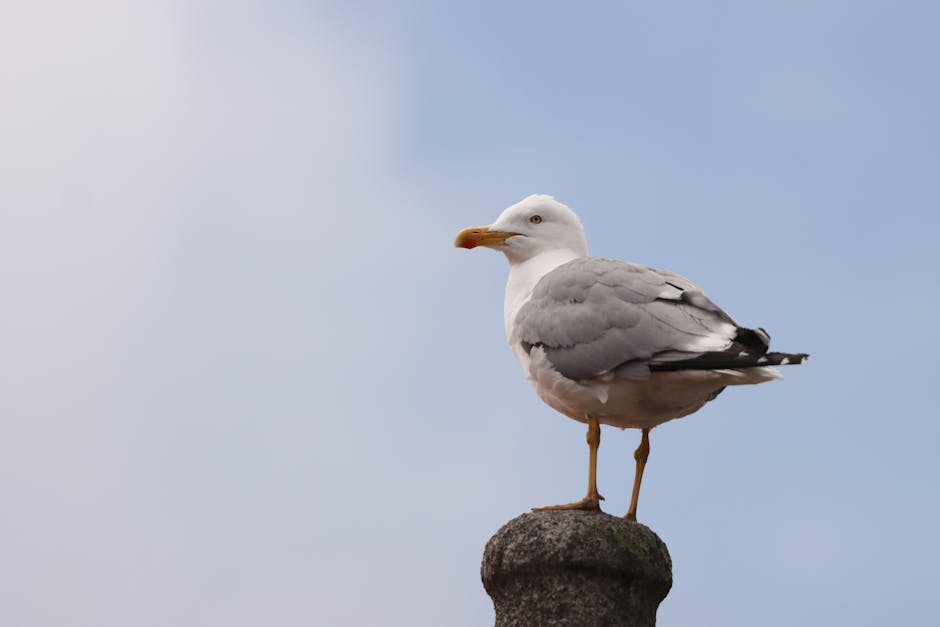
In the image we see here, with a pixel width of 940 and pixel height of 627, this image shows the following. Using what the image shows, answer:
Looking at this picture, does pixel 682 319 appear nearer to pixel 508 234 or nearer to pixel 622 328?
pixel 622 328

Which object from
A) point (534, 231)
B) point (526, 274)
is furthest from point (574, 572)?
point (534, 231)

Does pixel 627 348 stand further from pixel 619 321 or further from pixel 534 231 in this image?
pixel 534 231

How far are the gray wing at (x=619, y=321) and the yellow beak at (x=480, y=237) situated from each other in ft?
3.15

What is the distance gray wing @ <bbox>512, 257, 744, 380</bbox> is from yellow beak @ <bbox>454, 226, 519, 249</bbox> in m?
0.96

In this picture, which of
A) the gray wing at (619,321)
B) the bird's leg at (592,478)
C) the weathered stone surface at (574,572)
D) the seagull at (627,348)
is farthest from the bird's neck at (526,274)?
the weathered stone surface at (574,572)

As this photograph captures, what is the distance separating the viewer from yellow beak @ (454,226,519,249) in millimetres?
8859

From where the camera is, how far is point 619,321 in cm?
726

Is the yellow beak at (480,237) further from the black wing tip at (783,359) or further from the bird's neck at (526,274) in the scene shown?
the black wing tip at (783,359)

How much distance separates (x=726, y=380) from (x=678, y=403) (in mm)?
501

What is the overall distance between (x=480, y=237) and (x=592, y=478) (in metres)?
2.38

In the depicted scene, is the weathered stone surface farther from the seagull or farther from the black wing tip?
the black wing tip

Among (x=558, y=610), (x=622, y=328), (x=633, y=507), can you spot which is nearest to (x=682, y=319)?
(x=622, y=328)

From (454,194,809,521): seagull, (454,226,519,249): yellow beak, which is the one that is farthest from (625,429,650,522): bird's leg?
Result: (454,226,519,249): yellow beak

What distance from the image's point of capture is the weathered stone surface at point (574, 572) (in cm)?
662
